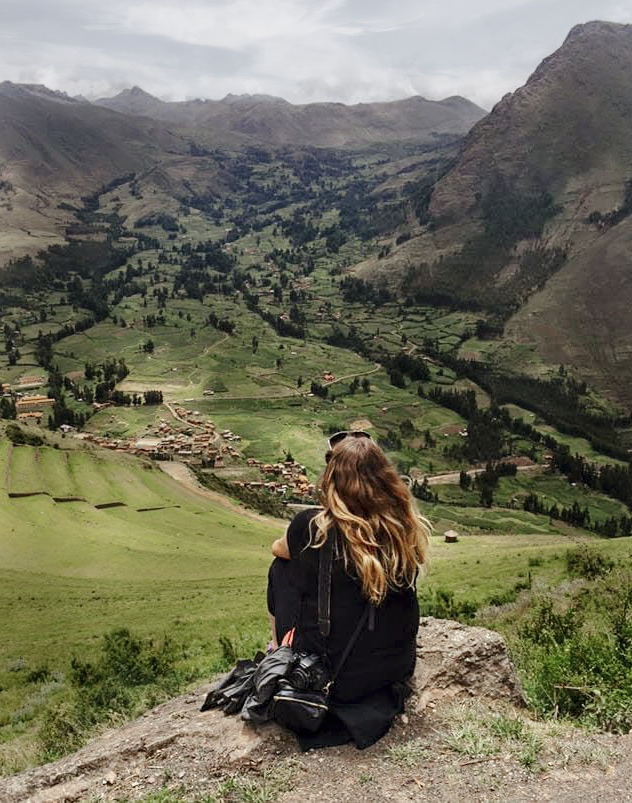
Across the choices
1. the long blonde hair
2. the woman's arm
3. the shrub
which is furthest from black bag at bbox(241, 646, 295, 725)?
the shrub

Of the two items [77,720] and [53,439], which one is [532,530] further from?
[77,720]

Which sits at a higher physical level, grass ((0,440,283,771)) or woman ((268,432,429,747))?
woman ((268,432,429,747))

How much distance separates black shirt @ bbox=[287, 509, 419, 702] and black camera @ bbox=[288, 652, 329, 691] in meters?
0.16

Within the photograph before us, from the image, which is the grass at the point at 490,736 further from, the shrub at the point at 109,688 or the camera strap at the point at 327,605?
the shrub at the point at 109,688

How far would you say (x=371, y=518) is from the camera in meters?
6.89

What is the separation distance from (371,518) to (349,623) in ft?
4.22

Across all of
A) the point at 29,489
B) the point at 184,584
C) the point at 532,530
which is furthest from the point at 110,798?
the point at 532,530

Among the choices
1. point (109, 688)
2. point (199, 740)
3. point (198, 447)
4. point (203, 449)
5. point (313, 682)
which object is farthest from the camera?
point (198, 447)

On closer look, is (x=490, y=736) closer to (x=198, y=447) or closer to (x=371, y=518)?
(x=371, y=518)

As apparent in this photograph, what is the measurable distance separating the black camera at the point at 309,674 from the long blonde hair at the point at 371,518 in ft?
3.27

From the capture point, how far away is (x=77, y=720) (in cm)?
1273

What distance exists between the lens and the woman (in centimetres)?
682

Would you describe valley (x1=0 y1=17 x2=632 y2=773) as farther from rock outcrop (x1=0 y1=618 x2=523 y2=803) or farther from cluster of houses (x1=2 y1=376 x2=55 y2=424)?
rock outcrop (x1=0 y1=618 x2=523 y2=803)

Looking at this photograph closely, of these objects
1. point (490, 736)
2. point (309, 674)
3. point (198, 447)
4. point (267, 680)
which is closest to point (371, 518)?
point (309, 674)
